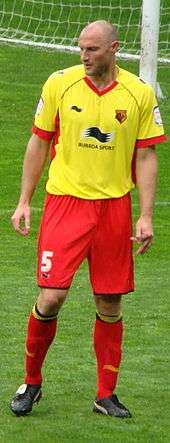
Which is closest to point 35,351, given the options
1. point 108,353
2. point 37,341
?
point 37,341

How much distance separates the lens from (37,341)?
819 cm

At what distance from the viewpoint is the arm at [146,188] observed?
802cm

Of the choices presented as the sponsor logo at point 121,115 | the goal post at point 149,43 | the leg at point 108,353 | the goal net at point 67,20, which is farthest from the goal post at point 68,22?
the sponsor logo at point 121,115

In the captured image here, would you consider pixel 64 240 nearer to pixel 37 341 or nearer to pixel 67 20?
pixel 37 341

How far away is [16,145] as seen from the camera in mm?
19734

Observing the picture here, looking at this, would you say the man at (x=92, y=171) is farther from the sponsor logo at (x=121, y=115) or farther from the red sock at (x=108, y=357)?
the red sock at (x=108, y=357)

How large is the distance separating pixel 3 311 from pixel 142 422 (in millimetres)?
2888

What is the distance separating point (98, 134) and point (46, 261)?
69cm

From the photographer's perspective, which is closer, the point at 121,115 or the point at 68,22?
the point at 121,115

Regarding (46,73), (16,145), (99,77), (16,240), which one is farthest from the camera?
(46,73)

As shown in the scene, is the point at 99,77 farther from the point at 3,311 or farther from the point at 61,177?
the point at 3,311

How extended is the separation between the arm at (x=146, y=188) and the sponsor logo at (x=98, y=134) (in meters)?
0.21

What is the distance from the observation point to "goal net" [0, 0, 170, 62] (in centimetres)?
2416

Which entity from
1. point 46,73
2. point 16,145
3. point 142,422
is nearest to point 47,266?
point 142,422
